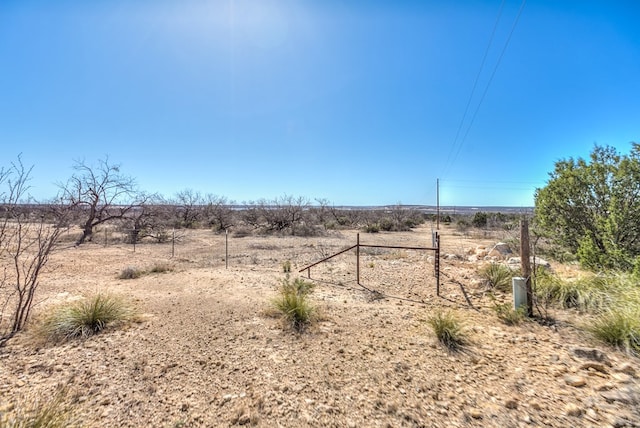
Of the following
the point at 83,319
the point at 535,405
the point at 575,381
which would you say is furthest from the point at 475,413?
the point at 83,319

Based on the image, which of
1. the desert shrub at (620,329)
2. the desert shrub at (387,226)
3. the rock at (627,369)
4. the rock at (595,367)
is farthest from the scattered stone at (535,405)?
the desert shrub at (387,226)

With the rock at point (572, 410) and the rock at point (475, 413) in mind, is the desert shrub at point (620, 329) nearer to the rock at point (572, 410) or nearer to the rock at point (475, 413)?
the rock at point (572, 410)

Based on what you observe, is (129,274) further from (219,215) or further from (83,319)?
(219,215)

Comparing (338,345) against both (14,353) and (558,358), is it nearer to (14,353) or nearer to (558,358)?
(558,358)

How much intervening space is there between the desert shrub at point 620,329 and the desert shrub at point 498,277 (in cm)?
242

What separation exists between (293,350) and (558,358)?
3.37 meters

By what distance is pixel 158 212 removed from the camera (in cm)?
2097

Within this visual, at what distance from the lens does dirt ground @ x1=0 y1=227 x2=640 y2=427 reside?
244cm

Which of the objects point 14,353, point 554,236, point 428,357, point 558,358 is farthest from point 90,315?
point 554,236

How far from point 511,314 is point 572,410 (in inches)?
92.9

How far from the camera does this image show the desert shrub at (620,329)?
3.29m

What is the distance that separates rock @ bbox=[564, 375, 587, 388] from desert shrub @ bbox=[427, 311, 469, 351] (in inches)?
41.9

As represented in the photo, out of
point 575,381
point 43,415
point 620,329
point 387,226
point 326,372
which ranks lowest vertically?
point 326,372

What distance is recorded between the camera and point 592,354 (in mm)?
3232
